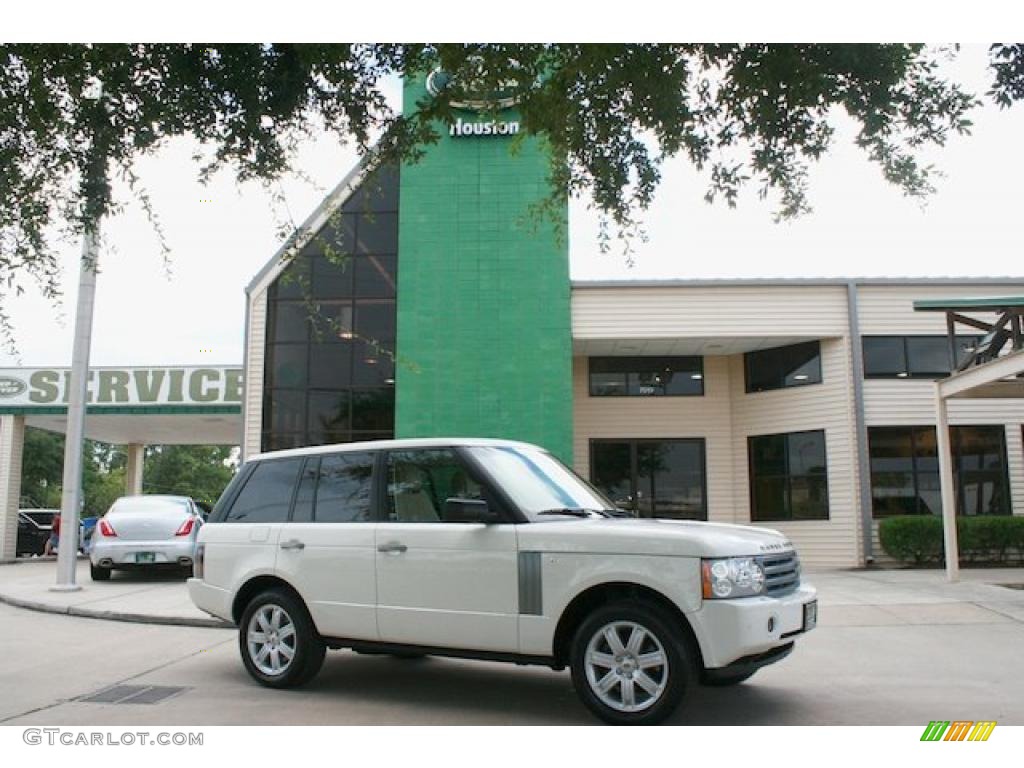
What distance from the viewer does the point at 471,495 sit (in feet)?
20.3

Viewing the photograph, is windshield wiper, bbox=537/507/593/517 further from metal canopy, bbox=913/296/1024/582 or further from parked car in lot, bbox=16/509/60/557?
parked car in lot, bbox=16/509/60/557

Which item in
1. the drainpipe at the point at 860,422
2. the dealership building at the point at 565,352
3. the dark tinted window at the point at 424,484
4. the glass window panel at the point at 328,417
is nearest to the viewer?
the dark tinted window at the point at 424,484

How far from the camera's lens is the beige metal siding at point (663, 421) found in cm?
2006

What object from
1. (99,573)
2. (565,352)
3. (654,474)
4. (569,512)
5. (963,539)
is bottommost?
(99,573)

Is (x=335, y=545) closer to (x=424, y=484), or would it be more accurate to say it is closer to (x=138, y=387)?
(x=424, y=484)

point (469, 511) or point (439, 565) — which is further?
point (439, 565)

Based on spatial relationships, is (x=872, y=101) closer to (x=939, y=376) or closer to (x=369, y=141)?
(x=369, y=141)

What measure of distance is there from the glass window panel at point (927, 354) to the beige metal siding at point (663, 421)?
12.9 feet

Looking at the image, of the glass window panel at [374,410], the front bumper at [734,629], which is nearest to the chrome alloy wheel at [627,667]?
the front bumper at [734,629]

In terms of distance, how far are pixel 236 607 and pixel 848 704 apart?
182 inches

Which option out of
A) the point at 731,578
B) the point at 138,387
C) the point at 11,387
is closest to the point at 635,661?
the point at 731,578

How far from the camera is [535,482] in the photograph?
6.40 meters

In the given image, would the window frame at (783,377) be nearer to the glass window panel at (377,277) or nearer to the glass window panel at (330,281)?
the glass window panel at (377,277)

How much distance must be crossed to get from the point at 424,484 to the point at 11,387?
2102 cm
